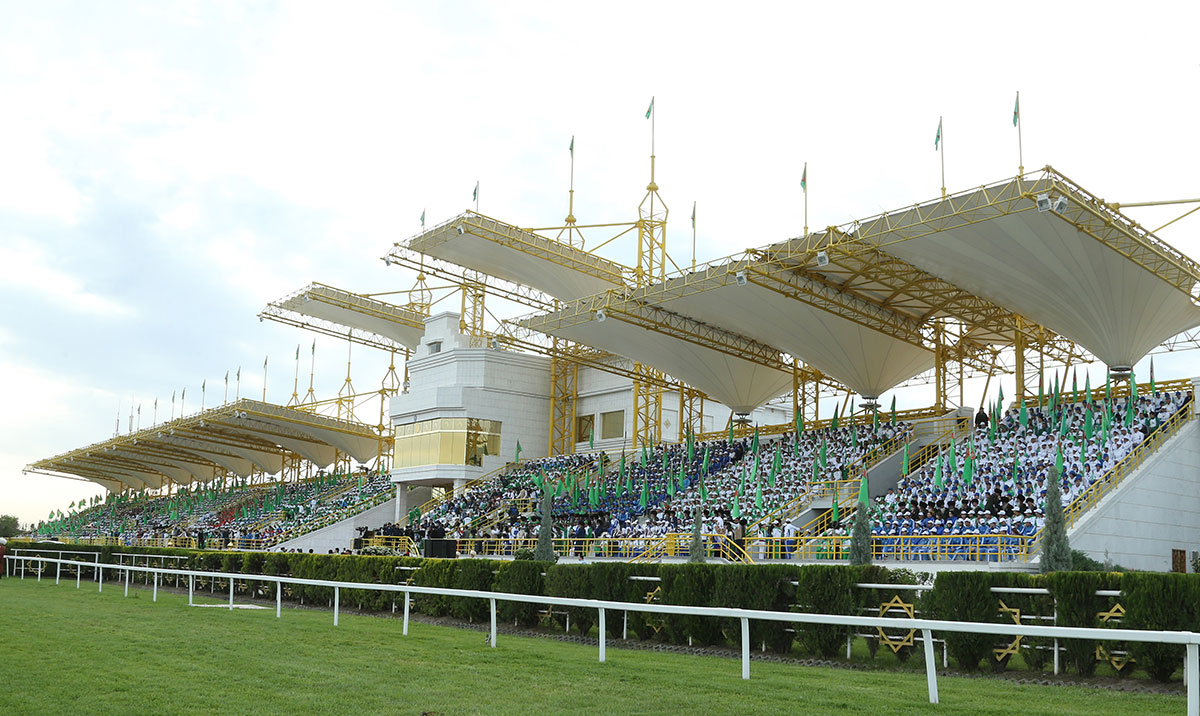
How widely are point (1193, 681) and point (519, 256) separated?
43.2 m

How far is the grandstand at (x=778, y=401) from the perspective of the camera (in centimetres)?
2702

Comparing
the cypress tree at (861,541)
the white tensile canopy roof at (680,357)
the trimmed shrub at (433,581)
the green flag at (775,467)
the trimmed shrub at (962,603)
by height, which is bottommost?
the trimmed shrub at (433,581)

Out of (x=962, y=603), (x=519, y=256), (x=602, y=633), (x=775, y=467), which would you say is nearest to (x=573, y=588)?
(x=602, y=633)

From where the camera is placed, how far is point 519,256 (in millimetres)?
48906

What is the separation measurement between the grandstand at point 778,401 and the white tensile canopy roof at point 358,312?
0.53ft

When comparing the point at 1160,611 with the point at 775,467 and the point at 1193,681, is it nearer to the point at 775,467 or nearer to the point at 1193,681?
the point at 1193,681

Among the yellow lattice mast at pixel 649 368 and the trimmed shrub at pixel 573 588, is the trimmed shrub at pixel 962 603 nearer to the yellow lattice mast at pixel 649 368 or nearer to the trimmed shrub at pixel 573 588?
the trimmed shrub at pixel 573 588

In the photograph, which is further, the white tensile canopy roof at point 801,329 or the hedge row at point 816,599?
the white tensile canopy roof at point 801,329

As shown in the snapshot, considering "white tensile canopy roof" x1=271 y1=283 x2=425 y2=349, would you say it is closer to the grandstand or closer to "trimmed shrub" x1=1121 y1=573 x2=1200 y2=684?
the grandstand

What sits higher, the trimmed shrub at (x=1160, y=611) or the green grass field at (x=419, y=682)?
the trimmed shrub at (x=1160, y=611)

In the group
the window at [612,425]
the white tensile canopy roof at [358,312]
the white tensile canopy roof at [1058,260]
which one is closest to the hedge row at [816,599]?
the white tensile canopy roof at [1058,260]

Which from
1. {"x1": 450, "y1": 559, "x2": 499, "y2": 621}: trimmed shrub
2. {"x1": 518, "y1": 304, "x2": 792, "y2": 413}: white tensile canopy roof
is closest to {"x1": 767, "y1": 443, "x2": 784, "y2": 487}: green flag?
{"x1": 518, "y1": 304, "x2": 792, "y2": 413}: white tensile canopy roof

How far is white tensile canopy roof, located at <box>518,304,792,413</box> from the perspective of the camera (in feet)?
138

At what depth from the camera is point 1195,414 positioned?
94.2ft
